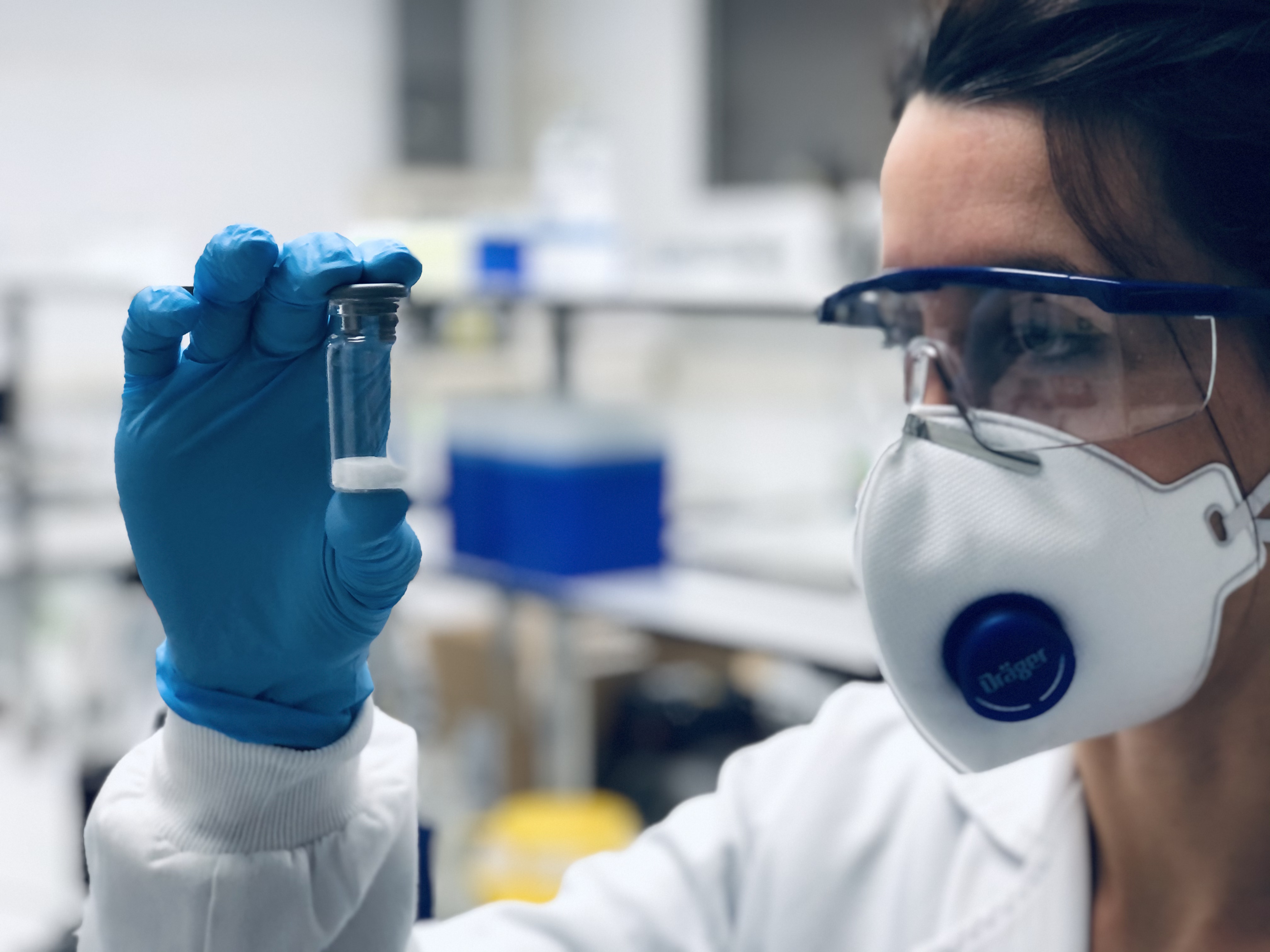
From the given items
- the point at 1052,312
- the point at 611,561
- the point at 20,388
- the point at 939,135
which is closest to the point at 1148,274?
the point at 1052,312

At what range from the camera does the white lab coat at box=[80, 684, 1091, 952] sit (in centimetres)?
66

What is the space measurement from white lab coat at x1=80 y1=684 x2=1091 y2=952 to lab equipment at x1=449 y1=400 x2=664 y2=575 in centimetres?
113

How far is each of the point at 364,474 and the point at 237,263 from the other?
0.39ft

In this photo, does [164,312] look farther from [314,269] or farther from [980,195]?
[980,195]

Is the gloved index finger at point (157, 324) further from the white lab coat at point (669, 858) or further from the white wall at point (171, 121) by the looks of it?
the white wall at point (171, 121)

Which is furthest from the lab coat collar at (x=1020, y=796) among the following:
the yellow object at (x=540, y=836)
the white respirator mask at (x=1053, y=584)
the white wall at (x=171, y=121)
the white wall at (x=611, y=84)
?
the white wall at (x=611, y=84)

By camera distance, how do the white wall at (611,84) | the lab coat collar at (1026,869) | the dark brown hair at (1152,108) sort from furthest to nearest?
the white wall at (611,84)
the lab coat collar at (1026,869)
the dark brown hair at (1152,108)

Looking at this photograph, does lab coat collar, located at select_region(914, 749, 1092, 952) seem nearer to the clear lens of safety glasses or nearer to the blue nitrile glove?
the clear lens of safety glasses

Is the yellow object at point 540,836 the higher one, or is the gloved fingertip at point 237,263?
the gloved fingertip at point 237,263

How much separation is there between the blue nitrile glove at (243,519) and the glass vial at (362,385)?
0.04m

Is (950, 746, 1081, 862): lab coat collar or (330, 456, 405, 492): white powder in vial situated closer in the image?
(330, 456, 405, 492): white powder in vial

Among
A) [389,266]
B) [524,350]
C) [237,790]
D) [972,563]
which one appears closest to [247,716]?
[237,790]

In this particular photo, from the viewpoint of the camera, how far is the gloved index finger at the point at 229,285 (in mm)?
594

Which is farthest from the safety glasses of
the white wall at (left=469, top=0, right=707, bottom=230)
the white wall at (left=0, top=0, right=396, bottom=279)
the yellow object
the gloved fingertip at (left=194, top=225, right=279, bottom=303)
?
the white wall at (left=469, top=0, right=707, bottom=230)
